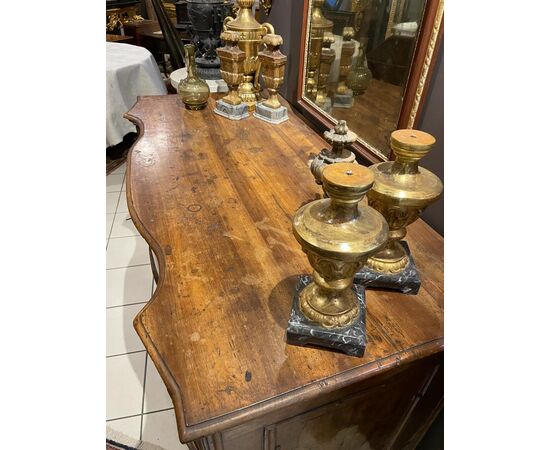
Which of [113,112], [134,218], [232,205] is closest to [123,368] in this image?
[134,218]

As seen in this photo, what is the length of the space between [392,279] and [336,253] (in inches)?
14.0

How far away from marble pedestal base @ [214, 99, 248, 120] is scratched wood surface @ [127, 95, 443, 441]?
0.37 metres

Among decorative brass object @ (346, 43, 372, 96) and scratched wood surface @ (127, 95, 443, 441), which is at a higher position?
decorative brass object @ (346, 43, 372, 96)

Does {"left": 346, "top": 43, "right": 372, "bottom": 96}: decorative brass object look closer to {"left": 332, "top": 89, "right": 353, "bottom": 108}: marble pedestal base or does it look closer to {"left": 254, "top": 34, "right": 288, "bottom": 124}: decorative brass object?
{"left": 332, "top": 89, "right": 353, "bottom": 108}: marble pedestal base

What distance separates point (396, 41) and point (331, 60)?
0.49m

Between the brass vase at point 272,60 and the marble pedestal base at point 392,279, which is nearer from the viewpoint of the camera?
the marble pedestal base at point 392,279

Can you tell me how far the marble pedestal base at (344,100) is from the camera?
59.2 inches

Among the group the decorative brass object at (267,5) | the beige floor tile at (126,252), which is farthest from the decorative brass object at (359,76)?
the beige floor tile at (126,252)

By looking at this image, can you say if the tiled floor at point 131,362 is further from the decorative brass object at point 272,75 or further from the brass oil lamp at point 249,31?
the brass oil lamp at point 249,31

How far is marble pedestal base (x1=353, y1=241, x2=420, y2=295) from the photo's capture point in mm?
908

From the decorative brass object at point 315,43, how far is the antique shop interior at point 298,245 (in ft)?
0.04

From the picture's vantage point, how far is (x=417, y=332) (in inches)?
32.7

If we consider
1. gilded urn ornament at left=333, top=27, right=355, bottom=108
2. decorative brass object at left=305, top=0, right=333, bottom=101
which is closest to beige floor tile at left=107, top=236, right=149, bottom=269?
decorative brass object at left=305, top=0, right=333, bottom=101

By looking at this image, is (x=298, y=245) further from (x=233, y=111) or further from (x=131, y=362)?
(x=131, y=362)
